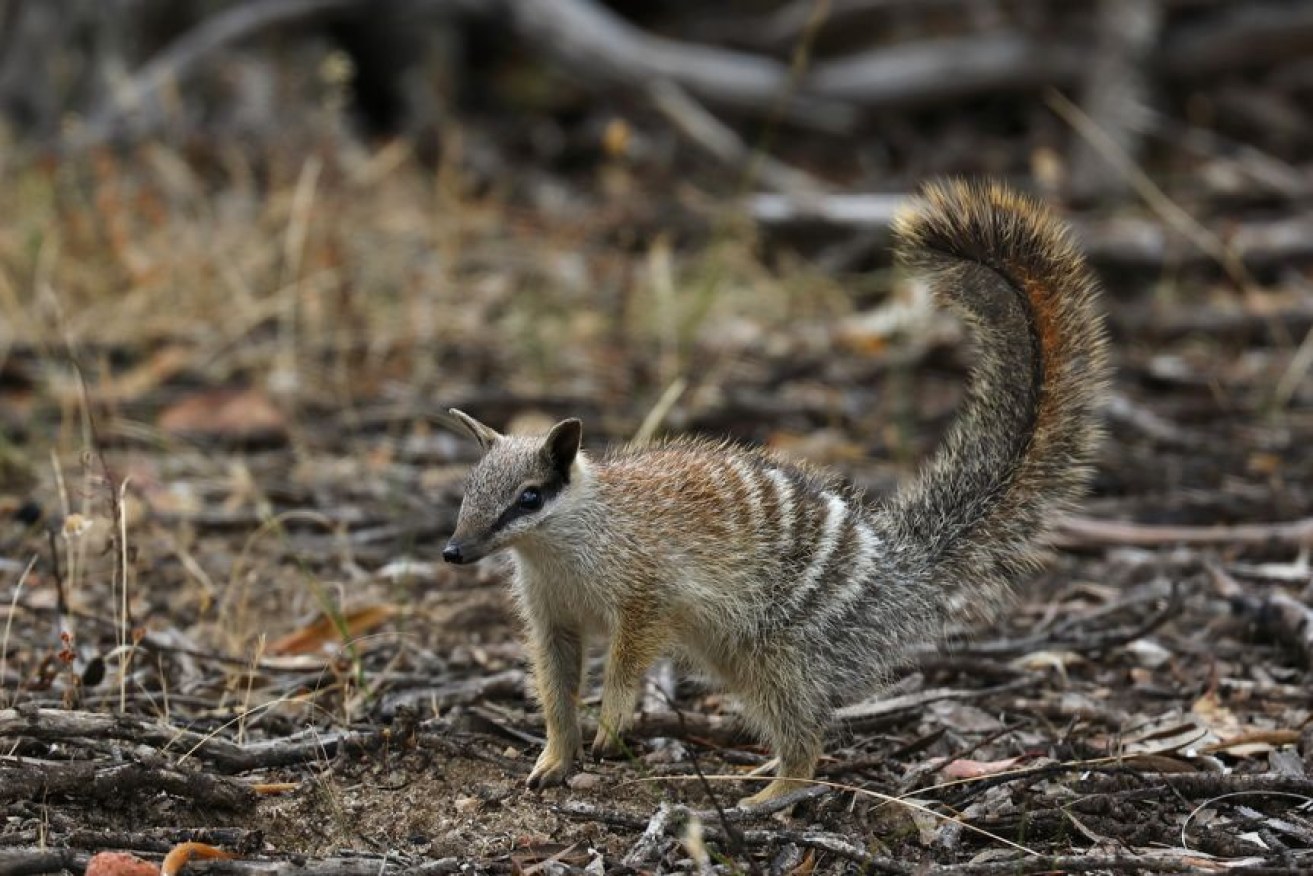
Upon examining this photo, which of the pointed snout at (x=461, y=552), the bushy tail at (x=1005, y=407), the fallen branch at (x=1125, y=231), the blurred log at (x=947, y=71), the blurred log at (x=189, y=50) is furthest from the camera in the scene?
the blurred log at (x=947, y=71)

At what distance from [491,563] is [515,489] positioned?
5.46 feet

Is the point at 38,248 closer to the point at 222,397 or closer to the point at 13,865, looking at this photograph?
the point at 222,397

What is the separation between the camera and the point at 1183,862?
3393 mm

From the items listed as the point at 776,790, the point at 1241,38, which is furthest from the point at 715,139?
the point at 776,790

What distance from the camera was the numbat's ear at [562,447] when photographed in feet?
13.2

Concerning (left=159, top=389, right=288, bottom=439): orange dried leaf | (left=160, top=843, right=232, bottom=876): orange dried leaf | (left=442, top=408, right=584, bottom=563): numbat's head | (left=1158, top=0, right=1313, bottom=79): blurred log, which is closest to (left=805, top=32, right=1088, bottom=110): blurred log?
(left=1158, top=0, right=1313, bottom=79): blurred log

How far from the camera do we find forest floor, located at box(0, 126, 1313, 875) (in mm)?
3594

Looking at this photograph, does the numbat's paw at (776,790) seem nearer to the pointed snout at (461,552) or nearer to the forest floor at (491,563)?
the forest floor at (491,563)

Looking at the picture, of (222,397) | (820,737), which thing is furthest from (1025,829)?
(222,397)

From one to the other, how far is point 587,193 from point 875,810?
802 centimetres

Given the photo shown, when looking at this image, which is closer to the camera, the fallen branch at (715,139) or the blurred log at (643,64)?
the fallen branch at (715,139)

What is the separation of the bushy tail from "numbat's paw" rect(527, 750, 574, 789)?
1.05m

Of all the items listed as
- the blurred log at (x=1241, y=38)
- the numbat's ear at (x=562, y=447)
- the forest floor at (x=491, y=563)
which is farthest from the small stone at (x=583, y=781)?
the blurred log at (x=1241, y=38)

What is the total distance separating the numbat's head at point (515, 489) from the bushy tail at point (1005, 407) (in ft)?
3.05
